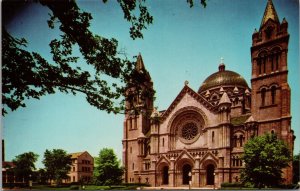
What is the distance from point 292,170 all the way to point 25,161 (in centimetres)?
1490

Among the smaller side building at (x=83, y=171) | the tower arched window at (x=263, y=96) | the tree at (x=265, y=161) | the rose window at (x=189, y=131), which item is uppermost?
the tower arched window at (x=263, y=96)

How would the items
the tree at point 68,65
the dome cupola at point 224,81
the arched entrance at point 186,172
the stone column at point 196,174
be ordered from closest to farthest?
the tree at point 68,65 < the stone column at point 196,174 < the arched entrance at point 186,172 < the dome cupola at point 224,81

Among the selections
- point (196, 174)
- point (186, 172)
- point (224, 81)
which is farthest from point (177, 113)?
point (224, 81)

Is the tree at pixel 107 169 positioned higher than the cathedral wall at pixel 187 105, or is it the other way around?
the cathedral wall at pixel 187 105

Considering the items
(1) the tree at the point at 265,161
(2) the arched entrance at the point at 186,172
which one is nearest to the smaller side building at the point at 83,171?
(2) the arched entrance at the point at 186,172

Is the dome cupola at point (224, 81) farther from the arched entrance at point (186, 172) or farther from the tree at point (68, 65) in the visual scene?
the tree at point (68, 65)

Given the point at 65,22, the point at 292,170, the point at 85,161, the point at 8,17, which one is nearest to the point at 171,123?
the point at 85,161

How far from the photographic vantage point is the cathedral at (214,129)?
1889cm

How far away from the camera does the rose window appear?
78.2 ft

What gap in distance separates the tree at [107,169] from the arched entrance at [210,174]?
6965 millimetres

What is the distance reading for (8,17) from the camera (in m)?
9.66

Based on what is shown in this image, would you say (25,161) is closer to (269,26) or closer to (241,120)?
(241,120)

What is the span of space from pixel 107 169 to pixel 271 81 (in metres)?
13.5

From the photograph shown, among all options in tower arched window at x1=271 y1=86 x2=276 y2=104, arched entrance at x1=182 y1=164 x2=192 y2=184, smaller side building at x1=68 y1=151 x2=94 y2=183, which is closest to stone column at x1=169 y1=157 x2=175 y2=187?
arched entrance at x1=182 y1=164 x2=192 y2=184
